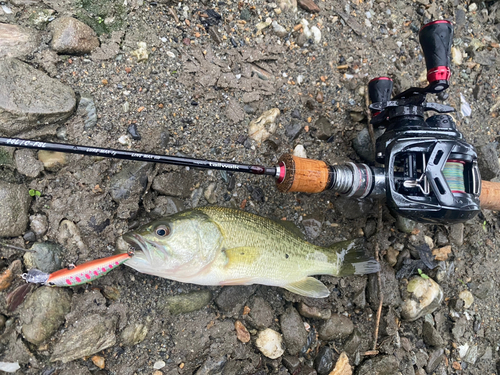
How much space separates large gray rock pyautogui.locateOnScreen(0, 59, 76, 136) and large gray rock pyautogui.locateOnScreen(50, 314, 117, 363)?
1.61 metres

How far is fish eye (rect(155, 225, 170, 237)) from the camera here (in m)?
2.45

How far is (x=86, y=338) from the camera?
2.55 metres

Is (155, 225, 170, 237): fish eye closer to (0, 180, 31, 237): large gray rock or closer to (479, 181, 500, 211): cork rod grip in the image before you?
(0, 180, 31, 237): large gray rock

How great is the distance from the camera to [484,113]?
4.28 meters

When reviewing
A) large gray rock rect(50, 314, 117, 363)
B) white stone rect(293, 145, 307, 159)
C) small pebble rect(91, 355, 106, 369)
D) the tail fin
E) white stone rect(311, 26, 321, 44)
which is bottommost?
small pebble rect(91, 355, 106, 369)

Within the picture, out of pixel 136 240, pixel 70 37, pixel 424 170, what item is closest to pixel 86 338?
pixel 136 240

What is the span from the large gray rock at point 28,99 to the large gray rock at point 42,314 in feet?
4.25

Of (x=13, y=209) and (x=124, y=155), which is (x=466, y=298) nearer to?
(x=124, y=155)

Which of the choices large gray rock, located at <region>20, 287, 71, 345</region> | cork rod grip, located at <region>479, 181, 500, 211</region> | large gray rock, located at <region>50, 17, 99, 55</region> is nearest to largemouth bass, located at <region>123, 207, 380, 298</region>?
large gray rock, located at <region>20, 287, 71, 345</region>

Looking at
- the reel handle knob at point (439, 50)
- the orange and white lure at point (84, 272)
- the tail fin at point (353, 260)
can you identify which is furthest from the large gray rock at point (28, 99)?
the reel handle knob at point (439, 50)

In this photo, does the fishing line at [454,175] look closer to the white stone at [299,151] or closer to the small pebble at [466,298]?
the white stone at [299,151]

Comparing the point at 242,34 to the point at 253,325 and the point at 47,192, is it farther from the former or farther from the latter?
the point at 253,325

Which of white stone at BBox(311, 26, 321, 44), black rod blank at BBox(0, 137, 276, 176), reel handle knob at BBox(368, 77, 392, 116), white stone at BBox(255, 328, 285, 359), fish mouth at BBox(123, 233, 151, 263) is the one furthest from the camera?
white stone at BBox(311, 26, 321, 44)

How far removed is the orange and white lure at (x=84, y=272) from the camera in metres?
2.41
